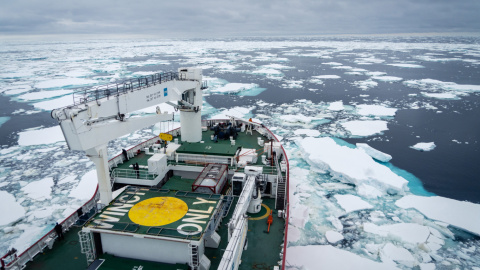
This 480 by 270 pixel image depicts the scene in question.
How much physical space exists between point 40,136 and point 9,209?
12.6 m

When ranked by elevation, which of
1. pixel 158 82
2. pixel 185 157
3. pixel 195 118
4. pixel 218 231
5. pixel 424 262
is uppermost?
pixel 158 82

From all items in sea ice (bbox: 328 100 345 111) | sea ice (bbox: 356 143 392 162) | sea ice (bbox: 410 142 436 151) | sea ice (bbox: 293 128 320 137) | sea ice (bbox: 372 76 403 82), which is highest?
sea ice (bbox: 372 76 403 82)

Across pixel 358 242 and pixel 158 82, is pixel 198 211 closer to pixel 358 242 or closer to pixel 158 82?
pixel 158 82

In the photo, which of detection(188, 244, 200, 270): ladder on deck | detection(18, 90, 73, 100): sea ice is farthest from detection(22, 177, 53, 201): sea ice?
detection(18, 90, 73, 100): sea ice

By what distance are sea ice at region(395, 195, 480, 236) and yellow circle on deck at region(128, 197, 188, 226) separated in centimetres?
1164

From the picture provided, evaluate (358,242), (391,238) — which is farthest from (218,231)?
(391,238)

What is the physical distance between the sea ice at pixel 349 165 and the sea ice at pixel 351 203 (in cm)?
145

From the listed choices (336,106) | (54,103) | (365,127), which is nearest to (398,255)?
(365,127)

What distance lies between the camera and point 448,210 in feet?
47.7

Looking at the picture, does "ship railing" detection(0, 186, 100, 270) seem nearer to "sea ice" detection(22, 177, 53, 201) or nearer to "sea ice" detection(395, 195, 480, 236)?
"sea ice" detection(22, 177, 53, 201)

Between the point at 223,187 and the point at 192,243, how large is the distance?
5221mm

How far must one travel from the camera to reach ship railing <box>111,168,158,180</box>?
12.8m

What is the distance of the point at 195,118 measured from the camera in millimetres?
16703

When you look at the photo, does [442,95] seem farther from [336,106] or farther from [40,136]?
[40,136]
